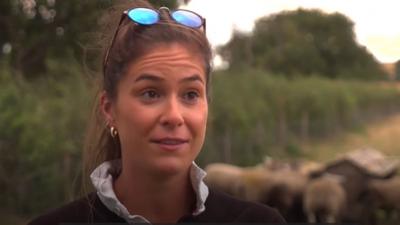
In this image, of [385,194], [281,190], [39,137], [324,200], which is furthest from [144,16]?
[281,190]

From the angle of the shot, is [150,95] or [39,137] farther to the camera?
[39,137]

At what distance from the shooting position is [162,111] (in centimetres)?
55

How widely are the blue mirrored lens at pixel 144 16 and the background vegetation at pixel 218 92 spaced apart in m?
0.09

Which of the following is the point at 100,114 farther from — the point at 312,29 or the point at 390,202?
the point at 312,29

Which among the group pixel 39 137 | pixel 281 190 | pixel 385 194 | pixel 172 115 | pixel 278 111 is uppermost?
pixel 172 115

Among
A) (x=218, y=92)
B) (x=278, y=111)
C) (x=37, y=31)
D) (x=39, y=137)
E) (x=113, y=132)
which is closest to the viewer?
(x=113, y=132)

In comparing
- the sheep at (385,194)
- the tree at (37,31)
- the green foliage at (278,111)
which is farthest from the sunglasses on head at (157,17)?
the green foliage at (278,111)

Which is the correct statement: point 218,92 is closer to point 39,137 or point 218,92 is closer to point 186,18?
point 39,137

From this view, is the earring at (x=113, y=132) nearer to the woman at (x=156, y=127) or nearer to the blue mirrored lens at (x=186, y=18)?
the woman at (x=156, y=127)

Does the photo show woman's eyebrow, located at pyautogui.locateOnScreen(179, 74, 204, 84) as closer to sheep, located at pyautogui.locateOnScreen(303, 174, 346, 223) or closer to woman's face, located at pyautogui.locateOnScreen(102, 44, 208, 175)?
woman's face, located at pyautogui.locateOnScreen(102, 44, 208, 175)

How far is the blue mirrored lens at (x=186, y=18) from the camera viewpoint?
626mm

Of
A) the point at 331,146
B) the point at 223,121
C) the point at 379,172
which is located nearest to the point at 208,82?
the point at 379,172

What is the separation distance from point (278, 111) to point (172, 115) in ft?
26.7

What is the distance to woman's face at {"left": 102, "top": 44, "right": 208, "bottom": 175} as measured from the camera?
56 cm
